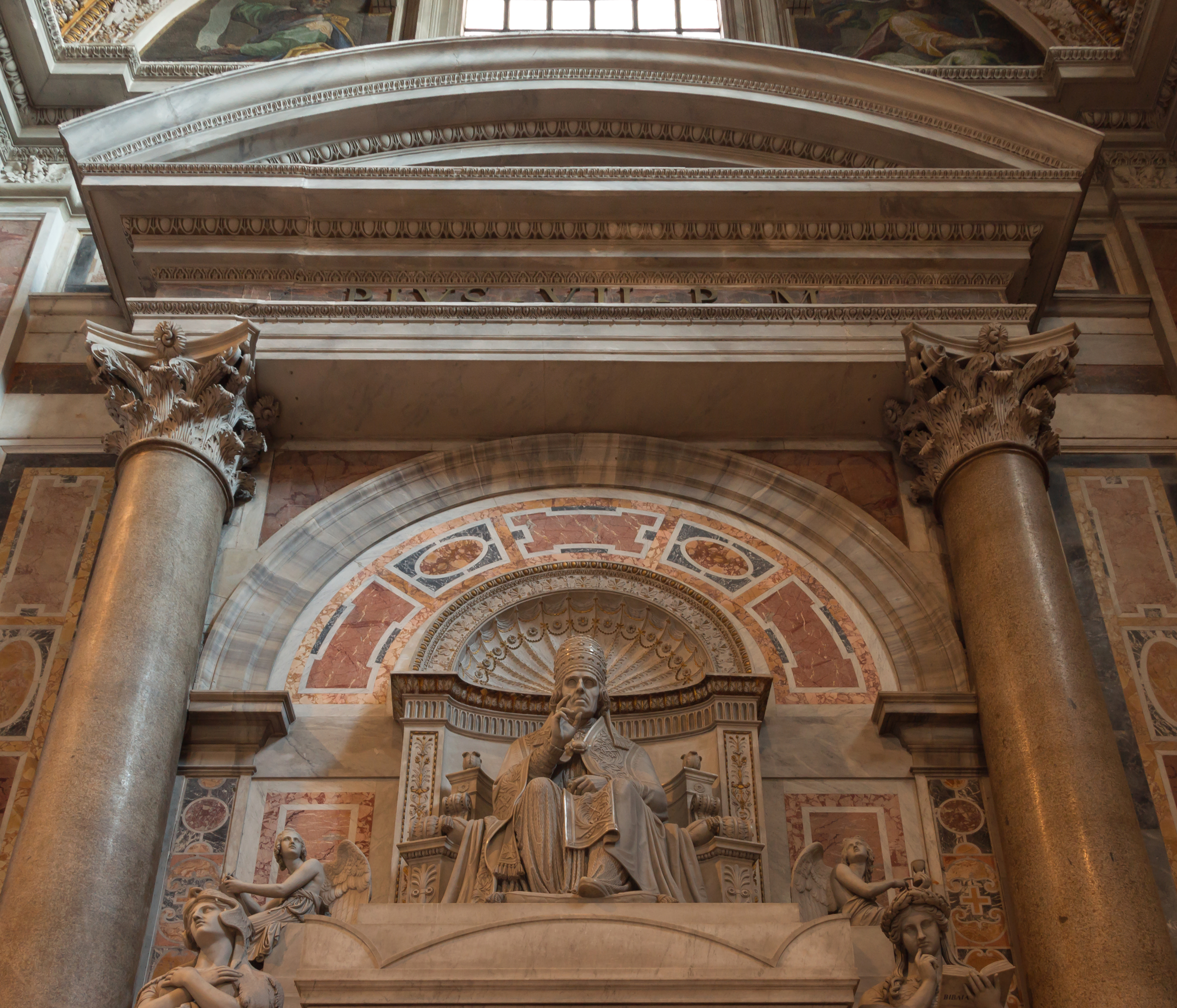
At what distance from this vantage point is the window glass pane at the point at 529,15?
13.0 m

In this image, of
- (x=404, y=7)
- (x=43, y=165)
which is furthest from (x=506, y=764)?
(x=404, y=7)

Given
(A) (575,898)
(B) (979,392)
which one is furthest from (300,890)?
(B) (979,392)

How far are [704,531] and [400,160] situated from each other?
374 cm

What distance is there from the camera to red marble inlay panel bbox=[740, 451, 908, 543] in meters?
9.25

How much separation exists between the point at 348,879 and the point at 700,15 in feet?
29.6

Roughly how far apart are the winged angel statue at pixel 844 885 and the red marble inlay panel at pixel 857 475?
8.27 ft

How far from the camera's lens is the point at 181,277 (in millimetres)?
9773

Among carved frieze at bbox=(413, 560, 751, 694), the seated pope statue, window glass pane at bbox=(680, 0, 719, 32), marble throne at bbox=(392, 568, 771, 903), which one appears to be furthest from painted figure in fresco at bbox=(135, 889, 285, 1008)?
window glass pane at bbox=(680, 0, 719, 32)

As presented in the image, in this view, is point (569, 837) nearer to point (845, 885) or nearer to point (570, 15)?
point (845, 885)

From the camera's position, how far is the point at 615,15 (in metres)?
13.1

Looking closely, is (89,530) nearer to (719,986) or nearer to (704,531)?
(704,531)

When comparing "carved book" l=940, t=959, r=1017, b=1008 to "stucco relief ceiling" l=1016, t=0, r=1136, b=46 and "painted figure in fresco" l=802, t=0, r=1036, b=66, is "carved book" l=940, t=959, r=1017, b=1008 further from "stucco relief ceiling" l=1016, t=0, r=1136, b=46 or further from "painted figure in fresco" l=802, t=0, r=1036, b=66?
"stucco relief ceiling" l=1016, t=0, r=1136, b=46

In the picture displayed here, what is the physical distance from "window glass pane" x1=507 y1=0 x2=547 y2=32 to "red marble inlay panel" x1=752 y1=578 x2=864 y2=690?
6550mm

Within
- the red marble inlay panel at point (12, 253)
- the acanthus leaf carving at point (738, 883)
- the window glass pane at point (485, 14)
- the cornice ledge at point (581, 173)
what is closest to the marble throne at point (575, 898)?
the acanthus leaf carving at point (738, 883)
